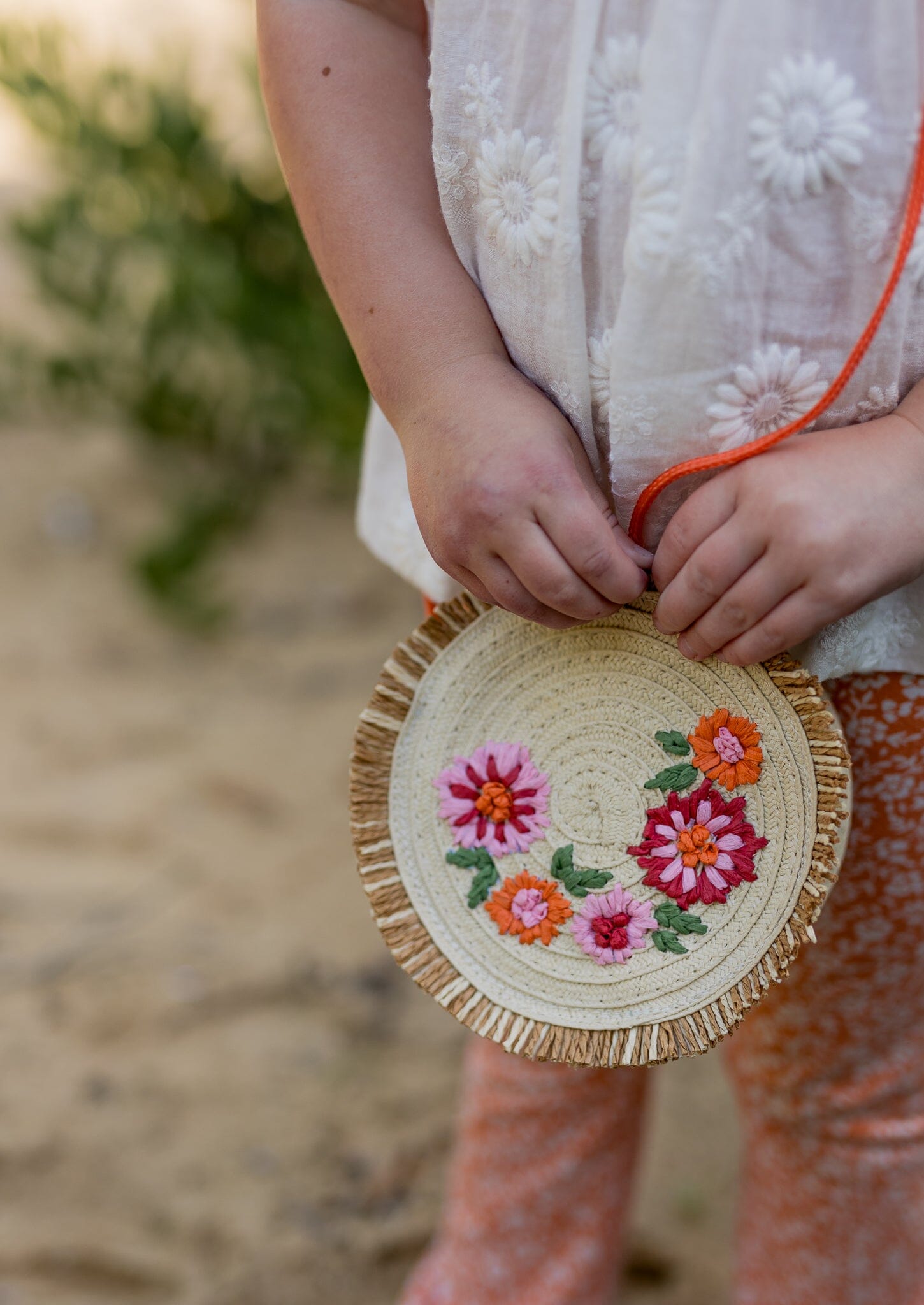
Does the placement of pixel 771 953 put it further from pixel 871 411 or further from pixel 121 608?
pixel 121 608

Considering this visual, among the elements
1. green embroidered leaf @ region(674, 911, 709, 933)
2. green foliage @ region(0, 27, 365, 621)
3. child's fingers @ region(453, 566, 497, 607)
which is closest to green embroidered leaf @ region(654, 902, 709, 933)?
green embroidered leaf @ region(674, 911, 709, 933)

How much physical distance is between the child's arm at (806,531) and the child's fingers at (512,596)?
0.26ft

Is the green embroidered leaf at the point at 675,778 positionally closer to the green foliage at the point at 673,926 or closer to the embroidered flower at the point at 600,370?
the green foliage at the point at 673,926

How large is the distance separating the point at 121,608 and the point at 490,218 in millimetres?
1776

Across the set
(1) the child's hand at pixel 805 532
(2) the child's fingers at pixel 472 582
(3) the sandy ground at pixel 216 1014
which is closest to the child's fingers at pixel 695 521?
(1) the child's hand at pixel 805 532

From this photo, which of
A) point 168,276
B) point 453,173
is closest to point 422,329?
point 453,173

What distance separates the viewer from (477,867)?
2.28 feet

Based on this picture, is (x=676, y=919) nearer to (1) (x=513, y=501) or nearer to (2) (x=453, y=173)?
(1) (x=513, y=501)

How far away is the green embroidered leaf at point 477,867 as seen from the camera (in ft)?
2.26

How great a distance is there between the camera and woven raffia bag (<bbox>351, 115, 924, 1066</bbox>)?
62 centimetres

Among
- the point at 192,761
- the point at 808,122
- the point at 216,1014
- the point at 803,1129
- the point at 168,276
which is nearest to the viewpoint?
the point at 808,122

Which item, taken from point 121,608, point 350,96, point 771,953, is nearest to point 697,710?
point 771,953

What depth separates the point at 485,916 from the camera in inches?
27.1

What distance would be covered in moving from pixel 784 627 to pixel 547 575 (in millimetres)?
121
